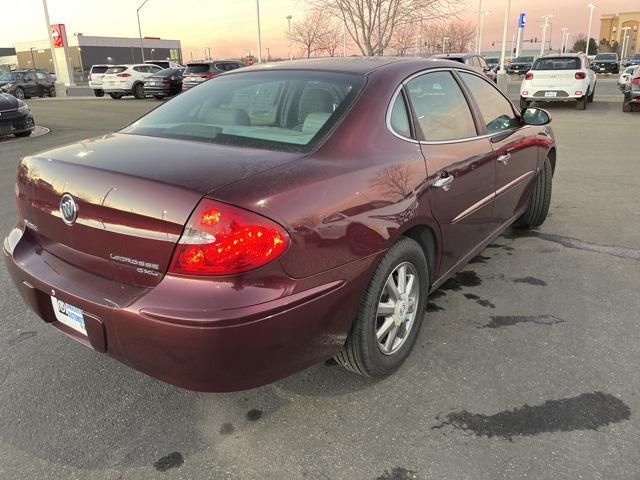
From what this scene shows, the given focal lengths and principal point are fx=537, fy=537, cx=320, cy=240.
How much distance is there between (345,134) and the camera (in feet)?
8.20

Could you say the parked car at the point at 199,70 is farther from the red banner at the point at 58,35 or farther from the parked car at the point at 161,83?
the red banner at the point at 58,35

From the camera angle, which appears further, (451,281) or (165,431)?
(451,281)

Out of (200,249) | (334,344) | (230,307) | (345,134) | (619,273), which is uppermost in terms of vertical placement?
(345,134)

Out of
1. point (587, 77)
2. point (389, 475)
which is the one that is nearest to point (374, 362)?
point (389, 475)

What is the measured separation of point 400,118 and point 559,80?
49.8 feet

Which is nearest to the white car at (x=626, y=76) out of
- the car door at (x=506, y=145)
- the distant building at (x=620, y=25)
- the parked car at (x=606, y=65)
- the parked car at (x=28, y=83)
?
the car door at (x=506, y=145)

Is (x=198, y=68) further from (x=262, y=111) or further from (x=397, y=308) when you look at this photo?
(x=397, y=308)

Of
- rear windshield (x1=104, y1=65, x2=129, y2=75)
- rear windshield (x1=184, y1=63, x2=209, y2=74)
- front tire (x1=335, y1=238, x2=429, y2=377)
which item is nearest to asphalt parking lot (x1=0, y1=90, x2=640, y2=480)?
front tire (x1=335, y1=238, x2=429, y2=377)

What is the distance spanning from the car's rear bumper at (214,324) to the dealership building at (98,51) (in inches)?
3921

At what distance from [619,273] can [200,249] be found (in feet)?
11.4

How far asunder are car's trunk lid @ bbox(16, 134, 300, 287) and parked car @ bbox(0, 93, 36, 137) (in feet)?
34.0

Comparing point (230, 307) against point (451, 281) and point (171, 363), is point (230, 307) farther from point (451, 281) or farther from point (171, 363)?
point (451, 281)

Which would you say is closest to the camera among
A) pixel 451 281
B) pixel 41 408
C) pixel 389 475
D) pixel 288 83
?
pixel 389 475

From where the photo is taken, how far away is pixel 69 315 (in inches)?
92.4
